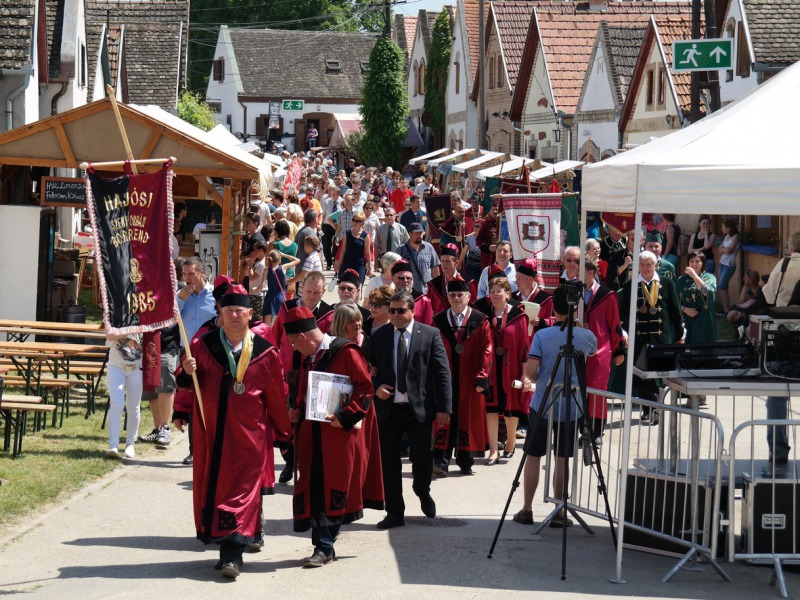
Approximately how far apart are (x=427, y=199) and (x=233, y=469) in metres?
14.3

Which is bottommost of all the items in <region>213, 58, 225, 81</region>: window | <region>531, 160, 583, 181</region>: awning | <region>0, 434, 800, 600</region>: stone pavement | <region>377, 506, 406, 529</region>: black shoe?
<region>0, 434, 800, 600</region>: stone pavement

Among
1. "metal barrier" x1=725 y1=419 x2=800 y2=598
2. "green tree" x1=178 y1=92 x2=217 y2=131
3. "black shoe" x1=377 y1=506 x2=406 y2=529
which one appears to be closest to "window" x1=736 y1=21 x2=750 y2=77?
"green tree" x1=178 y1=92 x2=217 y2=131

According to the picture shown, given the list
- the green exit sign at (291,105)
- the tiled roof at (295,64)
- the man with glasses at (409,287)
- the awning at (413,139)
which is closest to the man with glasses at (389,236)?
the man with glasses at (409,287)

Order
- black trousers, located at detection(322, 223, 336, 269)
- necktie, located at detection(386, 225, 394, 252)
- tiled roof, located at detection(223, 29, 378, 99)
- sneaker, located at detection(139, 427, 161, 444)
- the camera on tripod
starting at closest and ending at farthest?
1. the camera on tripod
2. sneaker, located at detection(139, 427, 161, 444)
3. necktie, located at detection(386, 225, 394, 252)
4. black trousers, located at detection(322, 223, 336, 269)
5. tiled roof, located at detection(223, 29, 378, 99)

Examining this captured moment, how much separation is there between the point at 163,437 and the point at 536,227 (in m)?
5.93

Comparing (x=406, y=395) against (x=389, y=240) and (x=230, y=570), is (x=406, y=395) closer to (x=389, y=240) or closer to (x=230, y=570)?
(x=230, y=570)

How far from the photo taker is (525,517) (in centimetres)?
933

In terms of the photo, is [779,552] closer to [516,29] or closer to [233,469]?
[233,469]

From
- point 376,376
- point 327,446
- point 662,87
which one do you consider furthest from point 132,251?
point 662,87

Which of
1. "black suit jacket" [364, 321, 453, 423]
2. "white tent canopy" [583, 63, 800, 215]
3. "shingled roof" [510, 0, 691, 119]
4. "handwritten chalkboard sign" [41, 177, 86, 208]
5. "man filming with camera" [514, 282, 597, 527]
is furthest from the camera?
"shingled roof" [510, 0, 691, 119]

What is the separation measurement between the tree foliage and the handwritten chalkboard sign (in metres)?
74.2

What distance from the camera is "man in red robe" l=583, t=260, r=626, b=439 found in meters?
10.9

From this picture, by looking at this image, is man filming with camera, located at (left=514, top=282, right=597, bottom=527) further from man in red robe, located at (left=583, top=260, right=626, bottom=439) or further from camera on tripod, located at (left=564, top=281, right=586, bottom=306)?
man in red robe, located at (left=583, top=260, right=626, bottom=439)

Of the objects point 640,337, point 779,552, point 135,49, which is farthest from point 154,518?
point 135,49
